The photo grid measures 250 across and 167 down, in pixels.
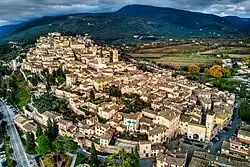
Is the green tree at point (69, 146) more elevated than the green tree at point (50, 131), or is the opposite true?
the green tree at point (50, 131)

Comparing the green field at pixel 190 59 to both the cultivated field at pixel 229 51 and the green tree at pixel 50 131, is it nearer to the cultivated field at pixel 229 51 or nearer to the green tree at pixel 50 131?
the cultivated field at pixel 229 51

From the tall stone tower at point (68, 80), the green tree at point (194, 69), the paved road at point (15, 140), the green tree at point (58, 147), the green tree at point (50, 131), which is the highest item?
the tall stone tower at point (68, 80)

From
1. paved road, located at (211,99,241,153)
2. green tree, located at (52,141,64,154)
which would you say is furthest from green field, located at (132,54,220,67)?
green tree, located at (52,141,64,154)

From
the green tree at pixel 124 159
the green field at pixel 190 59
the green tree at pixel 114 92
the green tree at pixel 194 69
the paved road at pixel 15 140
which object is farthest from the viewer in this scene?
the green field at pixel 190 59

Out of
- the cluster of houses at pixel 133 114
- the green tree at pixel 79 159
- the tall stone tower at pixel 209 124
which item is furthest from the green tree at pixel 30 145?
the tall stone tower at pixel 209 124

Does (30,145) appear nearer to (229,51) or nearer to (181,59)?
(181,59)

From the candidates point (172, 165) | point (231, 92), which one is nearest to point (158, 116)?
point (172, 165)

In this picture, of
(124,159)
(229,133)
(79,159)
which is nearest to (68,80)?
(79,159)
